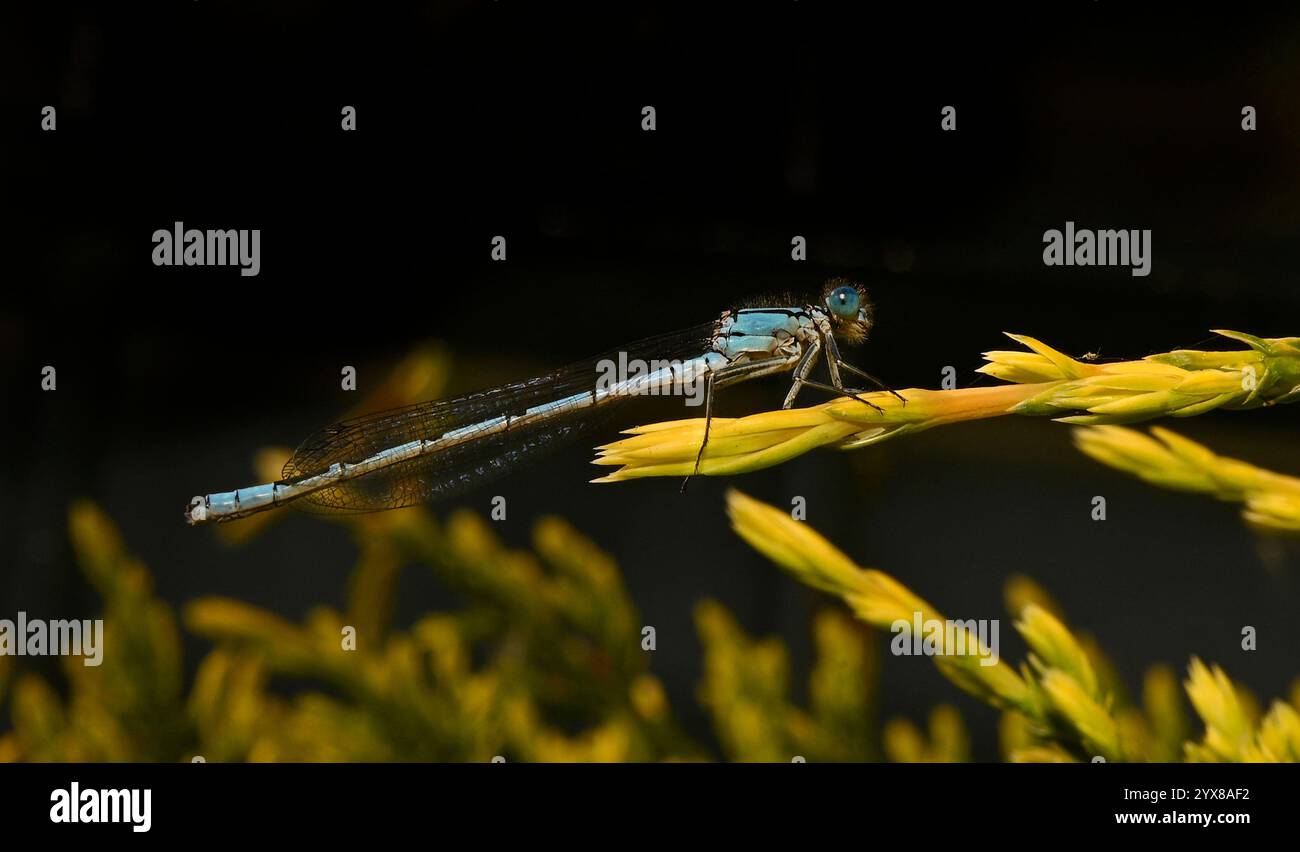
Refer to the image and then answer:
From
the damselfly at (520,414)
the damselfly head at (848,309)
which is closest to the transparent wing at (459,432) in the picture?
the damselfly at (520,414)

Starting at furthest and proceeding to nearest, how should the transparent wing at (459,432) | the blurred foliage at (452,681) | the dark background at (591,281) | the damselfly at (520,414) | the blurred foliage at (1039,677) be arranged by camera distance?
the dark background at (591,281)
the transparent wing at (459,432)
the damselfly at (520,414)
the blurred foliage at (452,681)
the blurred foliage at (1039,677)

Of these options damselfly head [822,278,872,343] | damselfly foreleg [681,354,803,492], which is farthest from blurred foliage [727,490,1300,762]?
damselfly head [822,278,872,343]

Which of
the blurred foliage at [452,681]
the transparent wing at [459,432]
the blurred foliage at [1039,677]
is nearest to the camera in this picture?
the blurred foliage at [1039,677]

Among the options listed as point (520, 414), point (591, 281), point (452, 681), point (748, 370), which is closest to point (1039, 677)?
point (748, 370)

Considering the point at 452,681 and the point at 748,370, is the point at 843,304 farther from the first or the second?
the point at 452,681

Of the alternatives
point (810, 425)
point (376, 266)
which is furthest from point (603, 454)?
point (376, 266)

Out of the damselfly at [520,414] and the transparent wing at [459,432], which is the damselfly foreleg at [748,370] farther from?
the transparent wing at [459,432]

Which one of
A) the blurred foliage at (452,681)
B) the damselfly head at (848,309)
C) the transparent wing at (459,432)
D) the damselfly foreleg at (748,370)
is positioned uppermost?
the damselfly head at (848,309)
